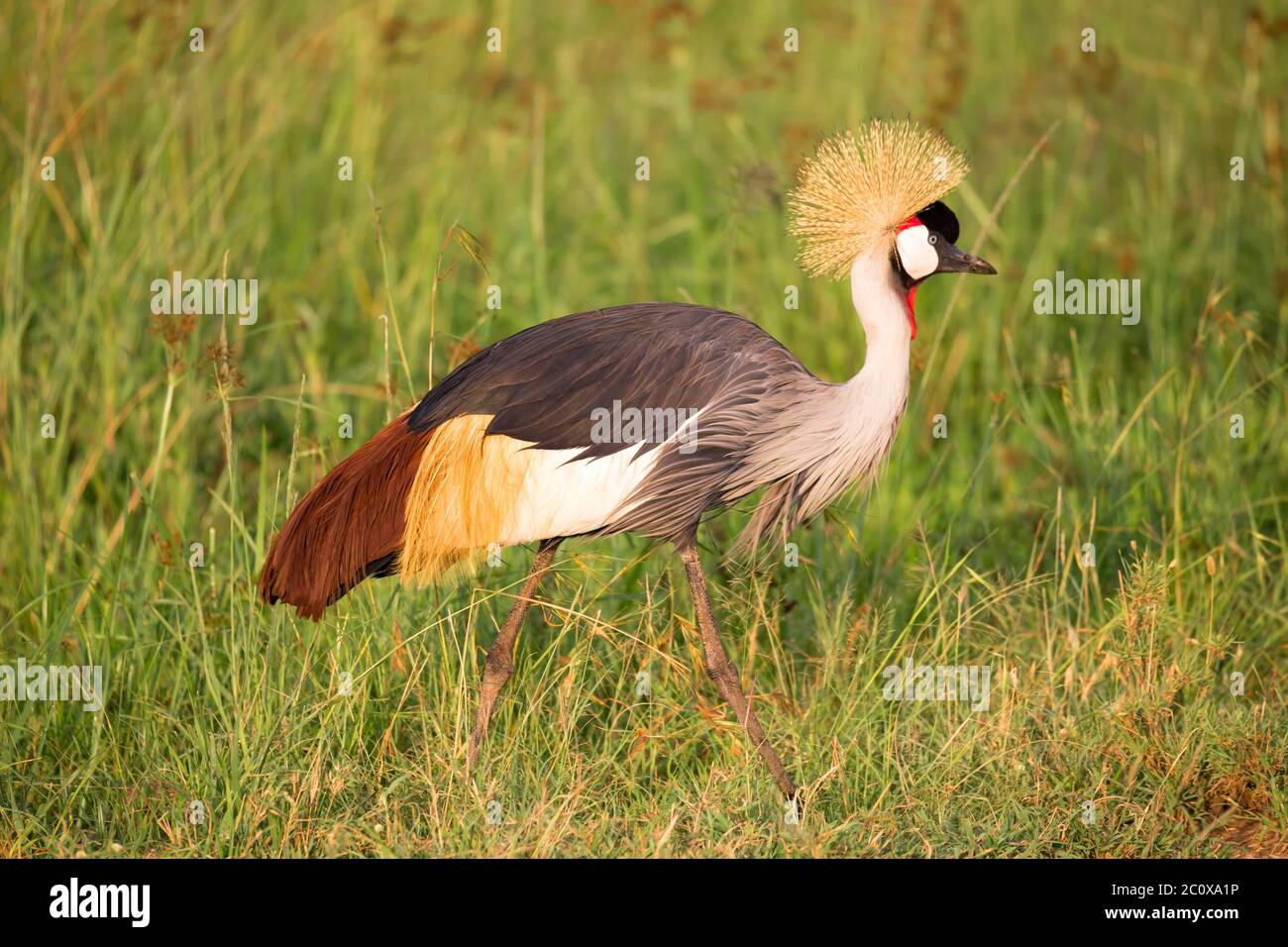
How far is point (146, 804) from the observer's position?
3539 millimetres

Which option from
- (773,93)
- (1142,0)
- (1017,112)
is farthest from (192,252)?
(1142,0)

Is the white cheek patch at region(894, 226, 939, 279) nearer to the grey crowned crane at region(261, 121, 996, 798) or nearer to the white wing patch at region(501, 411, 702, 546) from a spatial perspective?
the grey crowned crane at region(261, 121, 996, 798)

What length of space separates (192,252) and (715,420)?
7.19 feet

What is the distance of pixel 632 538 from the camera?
439 centimetres

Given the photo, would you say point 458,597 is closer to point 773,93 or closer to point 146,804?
point 146,804
